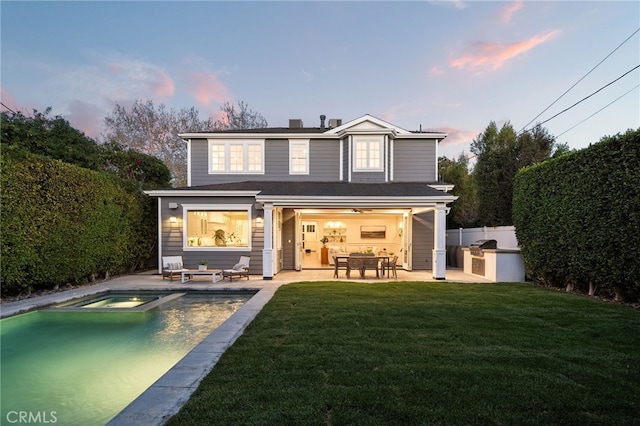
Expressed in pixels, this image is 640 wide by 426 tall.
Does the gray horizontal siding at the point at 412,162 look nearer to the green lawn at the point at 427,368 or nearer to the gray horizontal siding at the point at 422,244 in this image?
the gray horizontal siding at the point at 422,244

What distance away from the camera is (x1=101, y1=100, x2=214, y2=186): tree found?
2453 centimetres

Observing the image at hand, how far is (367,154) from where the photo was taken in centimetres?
1360

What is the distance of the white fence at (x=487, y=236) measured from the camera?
41.7ft

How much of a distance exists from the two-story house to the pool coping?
21.2 ft

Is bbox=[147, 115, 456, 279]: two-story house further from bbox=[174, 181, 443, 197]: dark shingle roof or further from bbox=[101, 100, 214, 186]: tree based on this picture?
bbox=[101, 100, 214, 186]: tree

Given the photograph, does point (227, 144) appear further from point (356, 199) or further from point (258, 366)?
point (258, 366)

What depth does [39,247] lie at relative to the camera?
8266mm

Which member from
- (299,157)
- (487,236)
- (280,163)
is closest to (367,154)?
(299,157)

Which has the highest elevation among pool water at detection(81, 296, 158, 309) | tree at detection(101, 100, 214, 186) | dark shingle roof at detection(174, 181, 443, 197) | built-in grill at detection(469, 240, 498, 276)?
tree at detection(101, 100, 214, 186)

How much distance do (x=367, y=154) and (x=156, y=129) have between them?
63.8 feet

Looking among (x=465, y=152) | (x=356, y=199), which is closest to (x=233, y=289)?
(x=356, y=199)

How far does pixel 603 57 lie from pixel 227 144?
50.9ft

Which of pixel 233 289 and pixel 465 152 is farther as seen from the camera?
pixel 465 152

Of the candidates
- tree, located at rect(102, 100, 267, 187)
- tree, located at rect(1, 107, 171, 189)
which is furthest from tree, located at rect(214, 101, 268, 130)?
tree, located at rect(1, 107, 171, 189)
